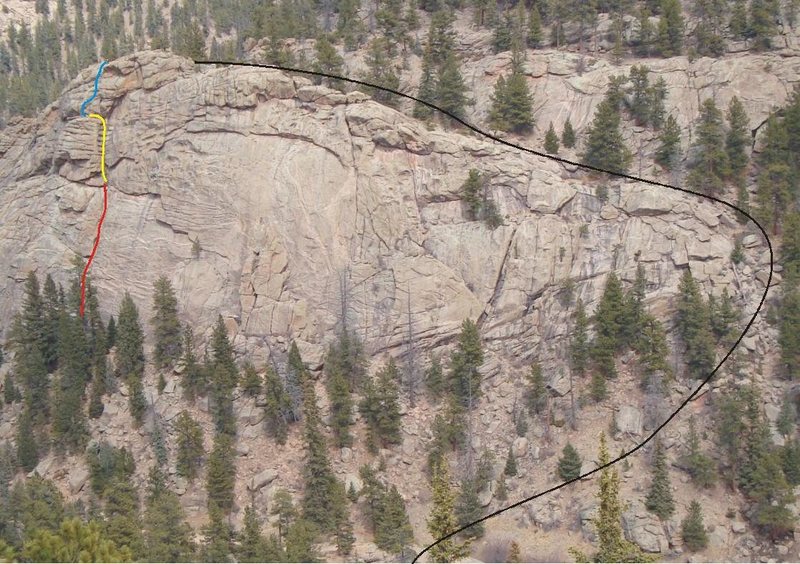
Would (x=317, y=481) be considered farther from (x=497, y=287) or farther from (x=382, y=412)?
(x=497, y=287)

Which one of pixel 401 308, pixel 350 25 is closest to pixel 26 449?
pixel 401 308

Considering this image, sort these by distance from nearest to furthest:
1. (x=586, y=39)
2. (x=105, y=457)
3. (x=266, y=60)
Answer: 1. (x=105, y=457)
2. (x=266, y=60)
3. (x=586, y=39)

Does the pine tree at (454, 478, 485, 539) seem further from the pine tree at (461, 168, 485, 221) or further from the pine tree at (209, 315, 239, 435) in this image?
the pine tree at (461, 168, 485, 221)

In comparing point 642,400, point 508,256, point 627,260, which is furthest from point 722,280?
point 508,256

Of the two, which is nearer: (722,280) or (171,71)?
(722,280)

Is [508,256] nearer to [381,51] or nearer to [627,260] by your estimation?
[627,260]

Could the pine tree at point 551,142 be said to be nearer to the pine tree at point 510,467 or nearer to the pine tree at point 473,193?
the pine tree at point 473,193

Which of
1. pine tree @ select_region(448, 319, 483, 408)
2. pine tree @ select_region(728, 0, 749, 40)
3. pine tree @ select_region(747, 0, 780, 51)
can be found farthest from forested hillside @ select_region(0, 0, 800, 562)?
pine tree @ select_region(728, 0, 749, 40)
